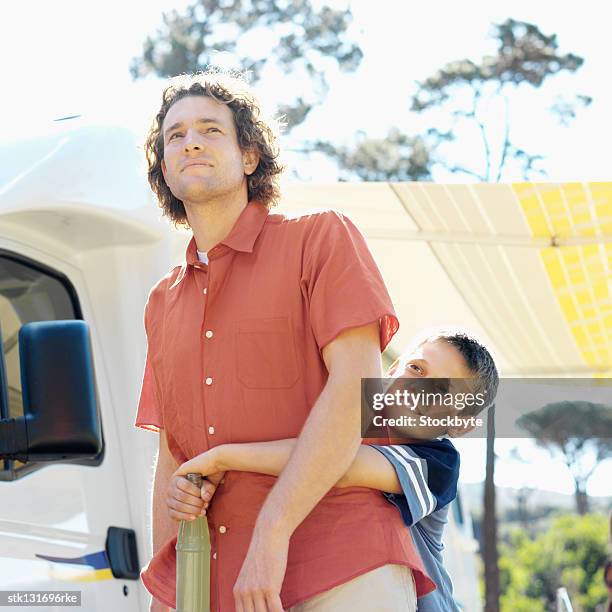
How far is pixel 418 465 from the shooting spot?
7.55 ft

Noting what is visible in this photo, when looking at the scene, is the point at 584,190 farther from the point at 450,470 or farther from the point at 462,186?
the point at 450,470

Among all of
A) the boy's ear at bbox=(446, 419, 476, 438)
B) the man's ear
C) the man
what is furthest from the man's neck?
the boy's ear at bbox=(446, 419, 476, 438)

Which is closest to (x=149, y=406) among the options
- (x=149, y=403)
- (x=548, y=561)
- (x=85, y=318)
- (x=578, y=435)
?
(x=149, y=403)

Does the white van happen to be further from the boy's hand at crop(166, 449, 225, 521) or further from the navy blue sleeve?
the navy blue sleeve

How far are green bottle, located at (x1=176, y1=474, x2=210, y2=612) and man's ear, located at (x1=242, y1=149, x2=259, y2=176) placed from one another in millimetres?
693

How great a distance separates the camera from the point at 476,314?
17.3 feet

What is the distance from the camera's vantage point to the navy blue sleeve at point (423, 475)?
2256 millimetres

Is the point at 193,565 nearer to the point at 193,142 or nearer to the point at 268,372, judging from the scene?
the point at 268,372

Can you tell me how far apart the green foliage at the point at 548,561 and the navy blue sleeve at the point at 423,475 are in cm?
1021

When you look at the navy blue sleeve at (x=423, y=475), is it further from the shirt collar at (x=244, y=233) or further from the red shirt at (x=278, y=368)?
the shirt collar at (x=244, y=233)

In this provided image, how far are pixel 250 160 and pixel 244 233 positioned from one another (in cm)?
25

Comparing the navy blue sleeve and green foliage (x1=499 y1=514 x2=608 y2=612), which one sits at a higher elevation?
the navy blue sleeve

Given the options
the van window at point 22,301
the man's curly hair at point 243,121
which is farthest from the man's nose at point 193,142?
the van window at point 22,301

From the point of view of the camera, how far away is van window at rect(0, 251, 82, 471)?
325 centimetres
